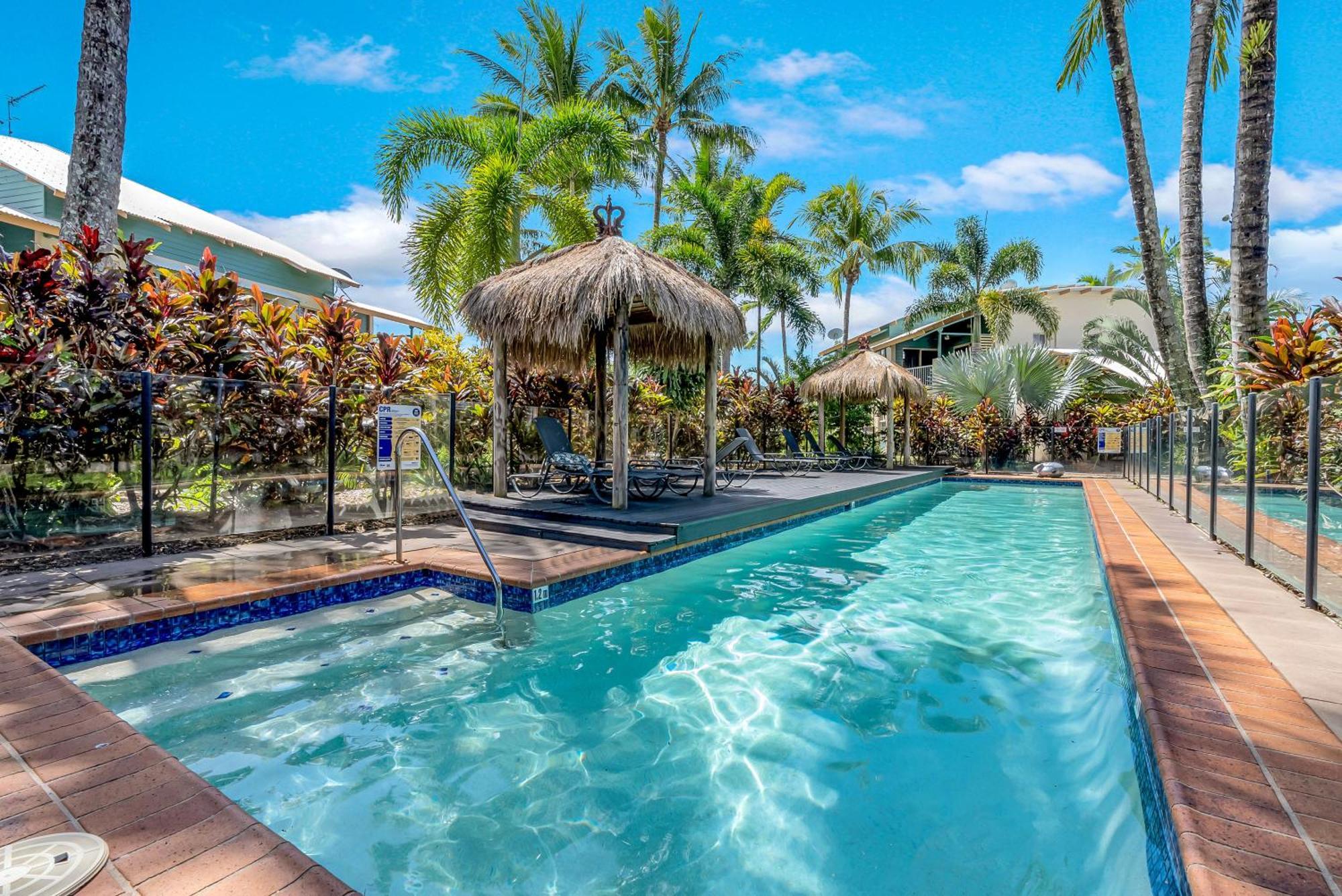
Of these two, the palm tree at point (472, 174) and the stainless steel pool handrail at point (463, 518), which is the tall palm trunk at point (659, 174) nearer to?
the palm tree at point (472, 174)

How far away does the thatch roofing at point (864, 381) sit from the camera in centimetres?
1534

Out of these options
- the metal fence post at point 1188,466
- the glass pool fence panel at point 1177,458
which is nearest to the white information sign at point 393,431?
the metal fence post at point 1188,466

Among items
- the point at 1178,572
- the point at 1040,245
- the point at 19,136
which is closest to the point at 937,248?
the point at 1040,245

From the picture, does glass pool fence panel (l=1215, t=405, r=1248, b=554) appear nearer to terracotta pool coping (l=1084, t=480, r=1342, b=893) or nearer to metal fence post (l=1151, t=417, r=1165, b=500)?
terracotta pool coping (l=1084, t=480, r=1342, b=893)

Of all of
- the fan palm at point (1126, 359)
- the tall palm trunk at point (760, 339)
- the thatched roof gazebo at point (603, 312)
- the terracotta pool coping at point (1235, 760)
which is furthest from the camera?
the tall palm trunk at point (760, 339)

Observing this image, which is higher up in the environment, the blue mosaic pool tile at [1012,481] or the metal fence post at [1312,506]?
the metal fence post at [1312,506]

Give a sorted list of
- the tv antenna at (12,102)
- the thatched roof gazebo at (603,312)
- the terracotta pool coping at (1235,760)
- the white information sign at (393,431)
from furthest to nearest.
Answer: the tv antenna at (12,102), the thatched roof gazebo at (603,312), the white information sign at (393,431), the terracotta pool coping at (1235,760)

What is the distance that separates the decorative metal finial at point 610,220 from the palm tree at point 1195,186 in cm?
933

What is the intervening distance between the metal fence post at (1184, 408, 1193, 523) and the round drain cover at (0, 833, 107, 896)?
31.2ft

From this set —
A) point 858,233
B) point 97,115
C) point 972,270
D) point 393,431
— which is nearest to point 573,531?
point 393,431

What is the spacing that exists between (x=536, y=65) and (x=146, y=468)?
16147 millimetres

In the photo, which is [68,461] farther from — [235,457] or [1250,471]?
[1250,471]

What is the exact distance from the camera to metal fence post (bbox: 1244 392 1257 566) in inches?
187

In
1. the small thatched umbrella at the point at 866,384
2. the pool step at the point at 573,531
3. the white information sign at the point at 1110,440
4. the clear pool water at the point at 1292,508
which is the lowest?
the pool step at the point at 573,531
